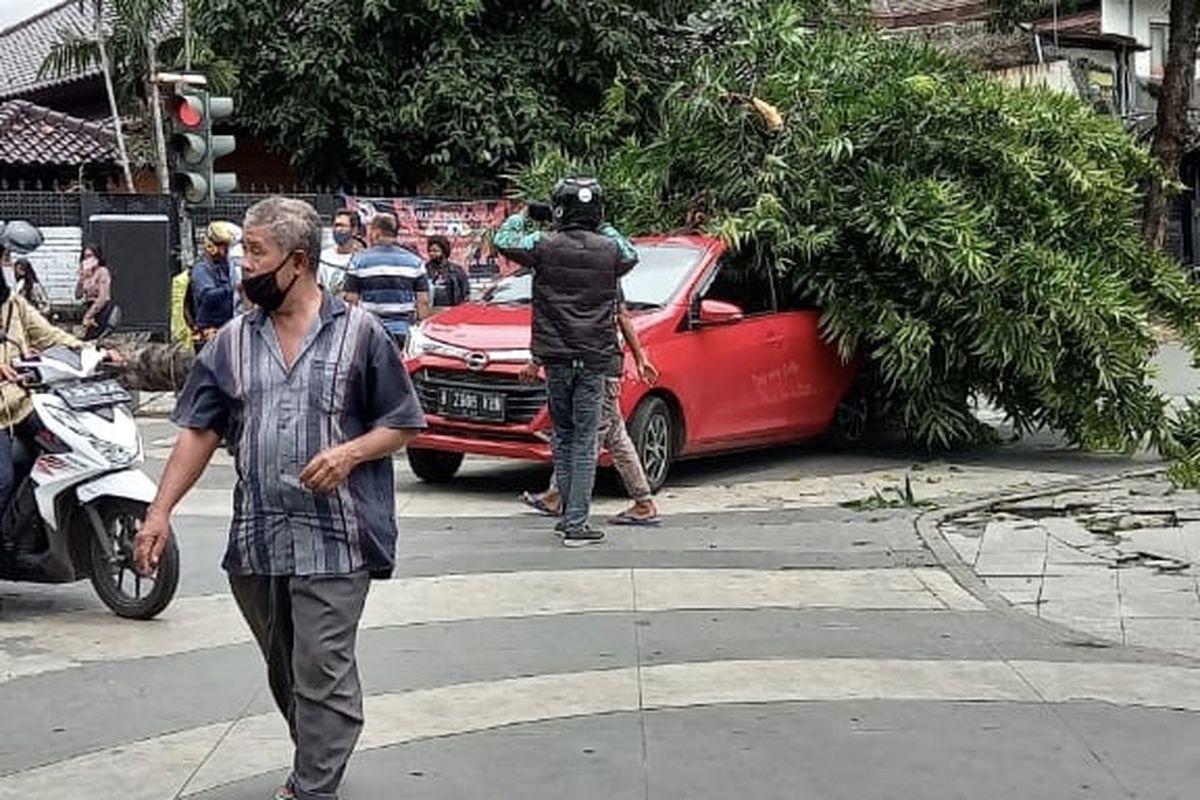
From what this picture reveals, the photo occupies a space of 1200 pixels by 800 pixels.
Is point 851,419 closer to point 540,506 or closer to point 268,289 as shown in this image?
point 540,506

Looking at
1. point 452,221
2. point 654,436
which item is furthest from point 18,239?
point 452,221

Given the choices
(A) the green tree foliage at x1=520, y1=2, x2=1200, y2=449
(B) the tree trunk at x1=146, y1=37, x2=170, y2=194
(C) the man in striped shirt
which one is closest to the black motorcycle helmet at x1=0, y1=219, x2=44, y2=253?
(C) the man in striped shirt

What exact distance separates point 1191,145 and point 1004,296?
22372 mm

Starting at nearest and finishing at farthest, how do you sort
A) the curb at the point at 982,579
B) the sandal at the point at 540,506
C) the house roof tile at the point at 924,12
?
the curb at the point at 982,579
the sandal at the point at 540,506
the house roof tile at the point at 924,12

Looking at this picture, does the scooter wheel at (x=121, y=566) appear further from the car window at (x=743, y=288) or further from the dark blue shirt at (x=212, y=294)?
the dark blue shirt at (x=212, y=294)

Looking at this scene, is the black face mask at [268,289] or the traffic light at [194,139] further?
the traffic light at [194,139]

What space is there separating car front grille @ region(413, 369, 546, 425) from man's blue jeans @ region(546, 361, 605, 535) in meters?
1.23

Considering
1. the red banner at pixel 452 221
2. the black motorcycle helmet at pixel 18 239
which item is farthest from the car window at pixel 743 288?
the red banner at pixel 452 221

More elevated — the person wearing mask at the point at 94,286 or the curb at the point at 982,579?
the person wearing mask at the point at 94,286

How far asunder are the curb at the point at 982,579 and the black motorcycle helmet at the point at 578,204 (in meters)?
2.58

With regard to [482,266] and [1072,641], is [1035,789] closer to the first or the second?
[1072,641]

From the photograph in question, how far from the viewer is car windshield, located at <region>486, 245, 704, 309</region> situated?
11766 millimetres

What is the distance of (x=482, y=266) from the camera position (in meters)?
19.4

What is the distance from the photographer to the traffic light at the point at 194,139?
48.1ft
